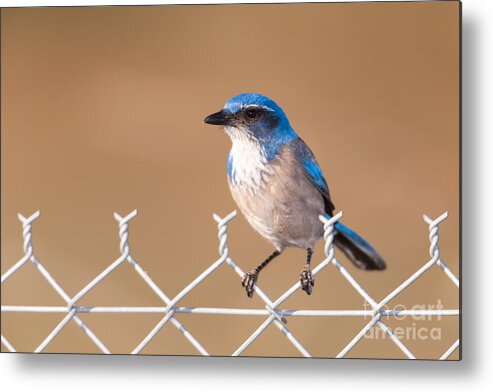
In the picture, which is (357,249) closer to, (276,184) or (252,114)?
(276,184)

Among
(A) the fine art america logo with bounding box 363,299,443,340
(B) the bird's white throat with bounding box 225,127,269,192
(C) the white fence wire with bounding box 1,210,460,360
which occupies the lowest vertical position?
(A) the fine art america logo with bounding box 363,299,443,340

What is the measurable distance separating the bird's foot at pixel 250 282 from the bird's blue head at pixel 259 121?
15.8 inches

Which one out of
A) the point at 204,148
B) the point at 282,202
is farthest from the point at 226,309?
the point at 204,148

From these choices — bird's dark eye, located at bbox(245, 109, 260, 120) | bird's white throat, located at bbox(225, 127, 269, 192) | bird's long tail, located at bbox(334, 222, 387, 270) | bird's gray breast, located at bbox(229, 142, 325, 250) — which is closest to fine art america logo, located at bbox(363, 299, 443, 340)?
bird's long tail, located at bbox(334, 222, 387, 270)

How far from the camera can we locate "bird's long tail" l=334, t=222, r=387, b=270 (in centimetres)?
276

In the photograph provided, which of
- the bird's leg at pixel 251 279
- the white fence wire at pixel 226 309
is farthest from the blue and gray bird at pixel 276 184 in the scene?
the white fence wire at pixel 226 309

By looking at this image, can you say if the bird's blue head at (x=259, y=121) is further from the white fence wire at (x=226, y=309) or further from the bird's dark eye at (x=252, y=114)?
the white fence wire at (x=226, y=309)

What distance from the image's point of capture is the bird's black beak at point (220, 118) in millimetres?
2791

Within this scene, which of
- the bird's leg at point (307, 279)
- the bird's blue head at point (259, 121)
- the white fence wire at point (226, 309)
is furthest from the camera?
the bird's blue head at point (259, 121)

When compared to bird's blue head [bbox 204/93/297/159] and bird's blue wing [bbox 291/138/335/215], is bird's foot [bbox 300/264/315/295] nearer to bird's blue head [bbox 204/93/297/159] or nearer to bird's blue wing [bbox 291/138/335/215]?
bird's blue wing [bbox 291/138/335/215]

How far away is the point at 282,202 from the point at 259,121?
0.97 feet

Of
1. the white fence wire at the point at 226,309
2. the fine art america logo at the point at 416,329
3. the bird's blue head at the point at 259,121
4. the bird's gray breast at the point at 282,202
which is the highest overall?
the bird's blue head at the point at 259,121

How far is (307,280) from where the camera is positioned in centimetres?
268

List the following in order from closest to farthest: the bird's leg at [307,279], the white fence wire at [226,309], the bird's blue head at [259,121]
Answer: the white fence wire at [226,309] < the bird's leg at [307,279] < the bird's blue head at [259,121]
